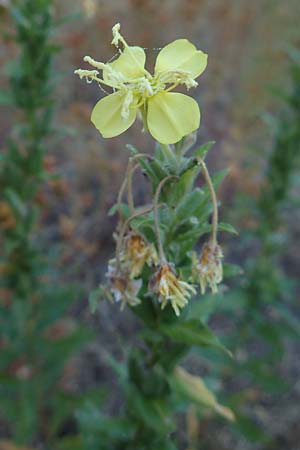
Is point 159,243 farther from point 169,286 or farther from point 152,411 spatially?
point 152,411

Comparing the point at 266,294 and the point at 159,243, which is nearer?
the point at 159,243

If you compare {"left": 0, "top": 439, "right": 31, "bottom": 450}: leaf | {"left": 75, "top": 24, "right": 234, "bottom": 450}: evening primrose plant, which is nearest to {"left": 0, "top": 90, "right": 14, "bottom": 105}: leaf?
{"left": 75, "top": 24, "right": 234, "bottom": 450}: evening primrose plant

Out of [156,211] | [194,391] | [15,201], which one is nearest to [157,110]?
[156,211]

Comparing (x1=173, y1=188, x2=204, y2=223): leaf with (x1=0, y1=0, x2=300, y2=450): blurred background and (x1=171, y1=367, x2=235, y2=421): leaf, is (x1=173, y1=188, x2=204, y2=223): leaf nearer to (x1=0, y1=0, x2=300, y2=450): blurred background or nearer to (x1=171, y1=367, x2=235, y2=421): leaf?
(x1=0, y1=0, x2=300, y2=450): blurred background

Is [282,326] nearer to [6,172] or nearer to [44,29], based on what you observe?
[6,172]

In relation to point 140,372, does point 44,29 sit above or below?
above

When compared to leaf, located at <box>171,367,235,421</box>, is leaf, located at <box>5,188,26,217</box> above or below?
above

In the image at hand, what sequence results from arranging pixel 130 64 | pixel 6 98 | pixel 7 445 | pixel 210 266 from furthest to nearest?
pixel 7 445, pixel 6 98, pixel 210 266, pixel 130 64

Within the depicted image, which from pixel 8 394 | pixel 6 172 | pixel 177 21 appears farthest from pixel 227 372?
pixel 177 21
